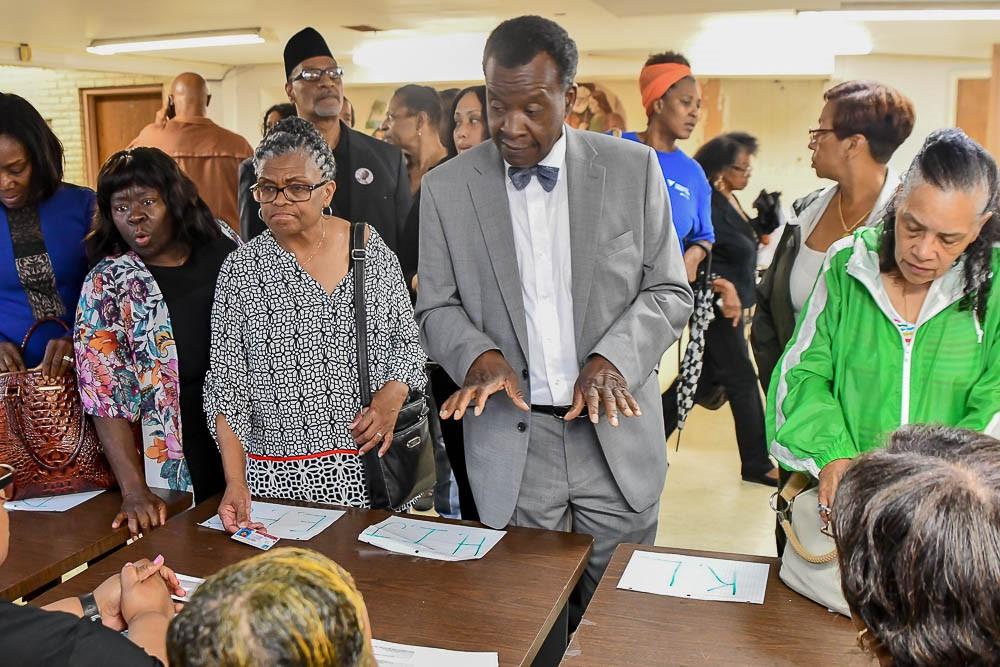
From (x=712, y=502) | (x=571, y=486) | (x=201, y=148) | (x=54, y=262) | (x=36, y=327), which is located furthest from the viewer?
(x=201, y=148)

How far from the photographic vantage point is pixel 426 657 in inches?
65.2

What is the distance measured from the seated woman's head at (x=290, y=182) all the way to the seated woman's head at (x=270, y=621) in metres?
1.44

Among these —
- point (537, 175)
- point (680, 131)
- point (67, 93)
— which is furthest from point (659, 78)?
point (67, 93)

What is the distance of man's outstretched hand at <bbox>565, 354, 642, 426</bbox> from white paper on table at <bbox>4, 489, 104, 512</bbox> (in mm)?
1404

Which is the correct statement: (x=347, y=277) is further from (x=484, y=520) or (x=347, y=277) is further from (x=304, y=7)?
(x=304, y=7)

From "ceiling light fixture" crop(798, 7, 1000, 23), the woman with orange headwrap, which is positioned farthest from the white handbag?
"ceiling light fixture" crop(798, 7, 1000, 23)

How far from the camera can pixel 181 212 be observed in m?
2.64

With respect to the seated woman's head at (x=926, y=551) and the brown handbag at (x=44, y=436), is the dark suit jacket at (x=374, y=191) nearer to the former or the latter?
the brown handbag at (x=44, y=436)

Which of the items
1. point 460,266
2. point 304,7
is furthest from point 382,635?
point 304,7

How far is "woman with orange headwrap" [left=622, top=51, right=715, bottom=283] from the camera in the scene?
13.6 feet

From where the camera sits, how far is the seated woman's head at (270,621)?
1009 mm

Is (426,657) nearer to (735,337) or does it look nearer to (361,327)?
(361,327)

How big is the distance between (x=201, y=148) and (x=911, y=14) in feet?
19.5

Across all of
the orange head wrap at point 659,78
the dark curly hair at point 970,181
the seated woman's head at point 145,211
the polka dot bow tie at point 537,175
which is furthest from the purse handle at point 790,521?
the orange head wrap at point 659,78
